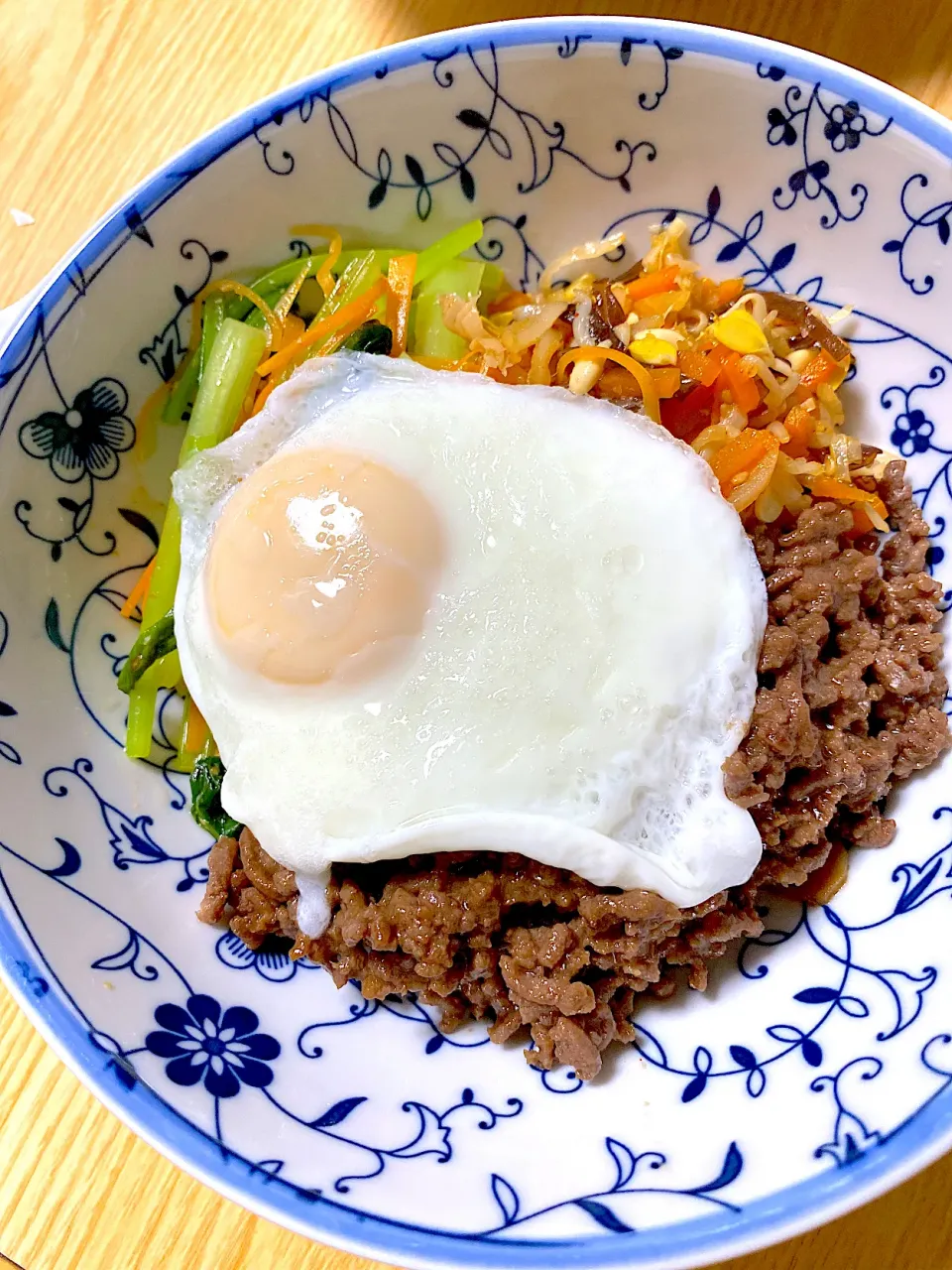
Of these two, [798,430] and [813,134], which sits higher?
[813,134]

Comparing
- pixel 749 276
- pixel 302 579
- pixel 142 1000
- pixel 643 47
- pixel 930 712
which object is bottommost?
pixel 142 1000

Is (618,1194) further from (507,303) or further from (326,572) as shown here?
(507,303)

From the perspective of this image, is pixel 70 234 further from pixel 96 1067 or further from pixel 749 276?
pixel 96 1067

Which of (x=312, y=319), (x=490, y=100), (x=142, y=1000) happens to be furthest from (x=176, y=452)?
(x=142, y=1000)

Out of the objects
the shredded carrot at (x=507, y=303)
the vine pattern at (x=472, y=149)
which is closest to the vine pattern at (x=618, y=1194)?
the shredded carrot at (x=507, y=303)

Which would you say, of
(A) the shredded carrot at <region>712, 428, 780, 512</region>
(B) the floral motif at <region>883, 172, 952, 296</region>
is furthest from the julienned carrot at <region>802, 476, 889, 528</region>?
(B) the floral motif at <region>883, 172, 952, 296</region>

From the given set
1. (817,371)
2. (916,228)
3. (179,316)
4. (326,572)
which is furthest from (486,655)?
(916,228)
